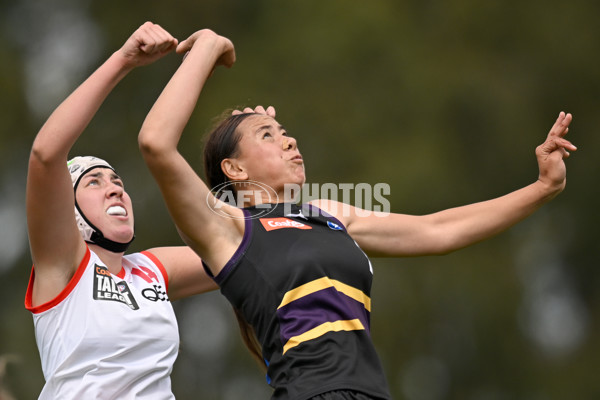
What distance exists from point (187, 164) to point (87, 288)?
0.81 m

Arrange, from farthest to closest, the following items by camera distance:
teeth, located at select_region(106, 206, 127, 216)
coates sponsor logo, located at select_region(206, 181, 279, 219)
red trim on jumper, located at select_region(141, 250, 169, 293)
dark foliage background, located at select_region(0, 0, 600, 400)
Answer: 1. dark foliage background, located at select_region(0, 0, 600, 400)
2. red trim on jumper, located at select_region(141, 250, 169, 293)
3. teeth, located at select_region(106, 206, 127, 216)
4. coates sponsor logo, located at select_region(206, 181, 279, 219)

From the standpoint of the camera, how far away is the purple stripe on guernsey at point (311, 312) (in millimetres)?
3320

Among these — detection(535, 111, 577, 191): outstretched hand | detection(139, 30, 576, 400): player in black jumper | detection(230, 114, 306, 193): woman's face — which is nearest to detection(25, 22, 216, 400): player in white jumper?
detection(139, 30, 576, 400): player in black jumper

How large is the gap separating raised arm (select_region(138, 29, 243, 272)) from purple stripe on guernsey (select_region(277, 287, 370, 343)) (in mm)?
308

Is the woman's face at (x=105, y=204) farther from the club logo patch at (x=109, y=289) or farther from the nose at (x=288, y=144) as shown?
the nose at (x=288, y=144)

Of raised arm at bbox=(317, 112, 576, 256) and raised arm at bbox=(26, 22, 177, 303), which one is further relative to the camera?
raised arm at bbox=(317, 112, 576, 256)

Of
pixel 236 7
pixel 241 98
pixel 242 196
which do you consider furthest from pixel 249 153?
pixel 236 7

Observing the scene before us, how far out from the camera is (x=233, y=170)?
12.7 ft

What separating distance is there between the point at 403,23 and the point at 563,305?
3.59 meters

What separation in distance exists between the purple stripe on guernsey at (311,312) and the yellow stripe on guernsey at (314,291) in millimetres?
10

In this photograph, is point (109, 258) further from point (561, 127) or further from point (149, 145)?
point (561, 127)

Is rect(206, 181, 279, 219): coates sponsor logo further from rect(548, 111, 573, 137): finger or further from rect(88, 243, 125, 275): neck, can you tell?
rect(548, 111, 573, 137): finger

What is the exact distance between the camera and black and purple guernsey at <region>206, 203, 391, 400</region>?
129 inches

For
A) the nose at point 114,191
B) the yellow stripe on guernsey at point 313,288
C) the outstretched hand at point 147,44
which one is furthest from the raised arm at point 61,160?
the yellow stripe on guernsey at point 313,288
